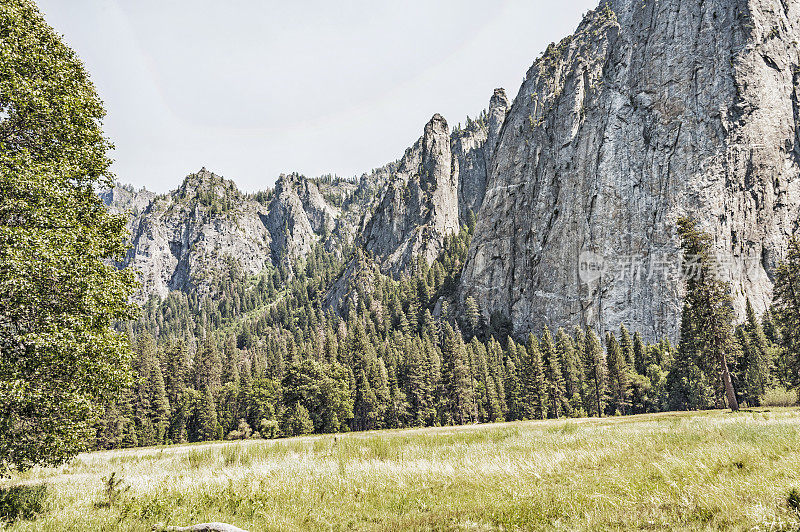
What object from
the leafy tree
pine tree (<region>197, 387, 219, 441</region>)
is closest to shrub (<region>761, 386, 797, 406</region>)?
the leafy tree

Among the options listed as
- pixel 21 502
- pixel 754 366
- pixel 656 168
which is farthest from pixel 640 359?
pixel 21 502

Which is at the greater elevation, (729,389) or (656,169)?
(656,169)

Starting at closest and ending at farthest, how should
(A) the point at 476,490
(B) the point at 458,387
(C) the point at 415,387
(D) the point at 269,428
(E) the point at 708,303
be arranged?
(A) the point at 476,490 < (E) the point at 708,303 < (D) the point at 269,428 < (B) the point at 458,387 < (C) the point at 415,387

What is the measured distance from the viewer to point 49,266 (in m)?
10.3

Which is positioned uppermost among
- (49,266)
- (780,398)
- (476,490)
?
(49,266)

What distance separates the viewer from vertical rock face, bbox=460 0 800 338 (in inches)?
4469

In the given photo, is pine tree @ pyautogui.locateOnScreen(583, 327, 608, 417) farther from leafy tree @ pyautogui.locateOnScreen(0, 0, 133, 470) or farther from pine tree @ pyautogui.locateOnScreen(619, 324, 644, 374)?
leafy tree @ pyautogui.locateOnScreen(0, 0, 133, 470)

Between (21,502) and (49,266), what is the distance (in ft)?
18.8

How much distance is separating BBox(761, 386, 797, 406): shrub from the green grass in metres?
49.6

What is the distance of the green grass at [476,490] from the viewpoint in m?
7.99

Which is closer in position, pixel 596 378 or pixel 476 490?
pixel 476 490

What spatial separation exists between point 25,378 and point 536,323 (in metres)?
141

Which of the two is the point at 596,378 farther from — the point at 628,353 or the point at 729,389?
the point at 729,389

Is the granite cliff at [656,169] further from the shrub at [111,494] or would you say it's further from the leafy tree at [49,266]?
the leafy tree at [49,266]
